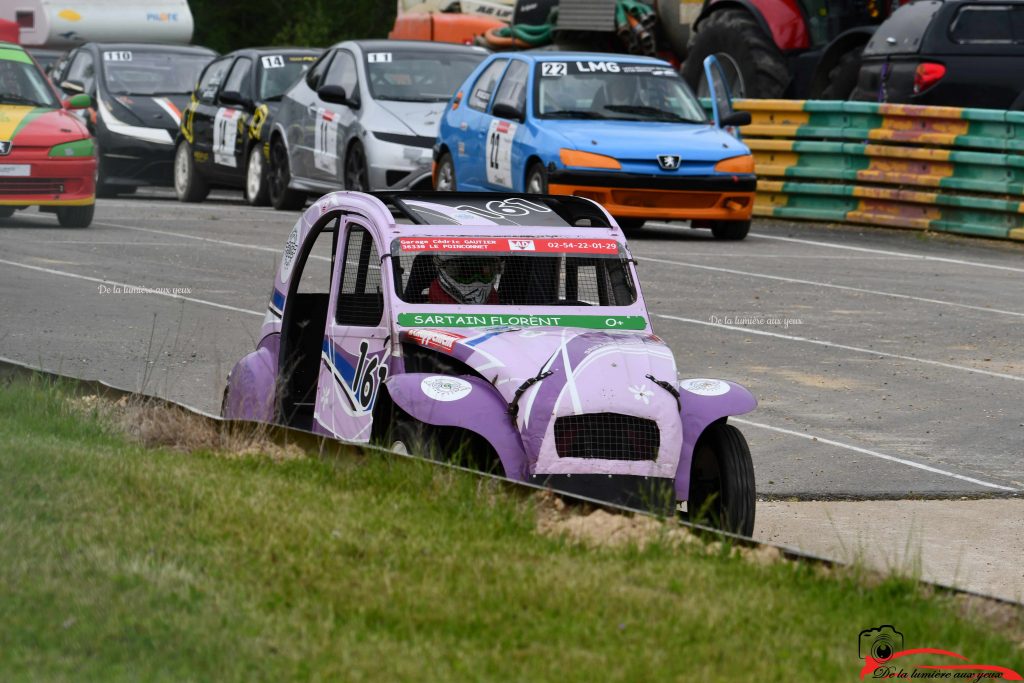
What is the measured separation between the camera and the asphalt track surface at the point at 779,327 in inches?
378

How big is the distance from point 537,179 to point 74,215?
15.2 ft

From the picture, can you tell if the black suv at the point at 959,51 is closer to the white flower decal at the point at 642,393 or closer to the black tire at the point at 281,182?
the black tire at the point at 281,182

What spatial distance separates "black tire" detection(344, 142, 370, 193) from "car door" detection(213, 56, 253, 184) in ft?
9.75

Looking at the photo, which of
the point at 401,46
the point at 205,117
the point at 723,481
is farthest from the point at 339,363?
the point at 205,117

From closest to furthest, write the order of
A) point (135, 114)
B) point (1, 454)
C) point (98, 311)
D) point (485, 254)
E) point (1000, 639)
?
point (1000, 639), point (1, 454), point (485, 254), point (98, 311), point (135, 114)

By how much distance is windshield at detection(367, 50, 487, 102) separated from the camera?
66.0 feet

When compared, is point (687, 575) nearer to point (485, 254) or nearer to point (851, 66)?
point (485, 254)

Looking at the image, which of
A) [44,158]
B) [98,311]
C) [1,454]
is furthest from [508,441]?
[44,158]

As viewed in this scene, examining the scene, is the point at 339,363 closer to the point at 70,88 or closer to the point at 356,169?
the point at 356,169

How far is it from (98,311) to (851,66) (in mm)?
11015

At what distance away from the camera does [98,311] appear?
1330 cm

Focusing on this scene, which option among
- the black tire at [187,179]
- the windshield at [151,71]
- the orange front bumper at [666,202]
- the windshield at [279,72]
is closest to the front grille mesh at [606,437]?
the orange front bumper at [666,202]

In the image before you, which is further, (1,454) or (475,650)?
(1,454)

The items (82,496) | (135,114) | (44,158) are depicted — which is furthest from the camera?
(135,114)
